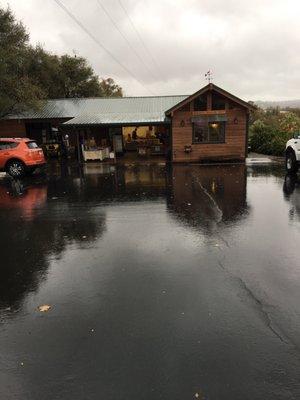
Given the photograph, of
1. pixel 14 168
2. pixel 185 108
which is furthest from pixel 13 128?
pixel 185 108

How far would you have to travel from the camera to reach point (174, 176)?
59.0ft

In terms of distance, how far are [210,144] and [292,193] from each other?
11799 millimetres

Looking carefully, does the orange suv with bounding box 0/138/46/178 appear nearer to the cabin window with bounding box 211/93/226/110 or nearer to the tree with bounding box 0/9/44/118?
the tree with bounding box 0/9/44/118

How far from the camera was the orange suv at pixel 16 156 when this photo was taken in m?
Result: 18.7

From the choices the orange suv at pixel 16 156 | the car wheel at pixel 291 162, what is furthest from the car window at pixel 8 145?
the car wheel at pixel 291 162

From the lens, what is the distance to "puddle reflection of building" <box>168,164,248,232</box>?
986 centimetres

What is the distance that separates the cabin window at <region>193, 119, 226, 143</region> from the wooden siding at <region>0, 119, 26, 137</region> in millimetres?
14275

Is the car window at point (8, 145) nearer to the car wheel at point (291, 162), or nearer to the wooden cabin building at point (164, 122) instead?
the wooden cabin building at point (164, 122)

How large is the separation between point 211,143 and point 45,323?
20.7 meters

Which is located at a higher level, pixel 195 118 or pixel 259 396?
pixel 195 118

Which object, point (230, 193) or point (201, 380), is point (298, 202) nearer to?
point (230, 193)

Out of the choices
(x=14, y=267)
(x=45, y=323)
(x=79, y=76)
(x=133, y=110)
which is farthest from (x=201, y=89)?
(x=79, y=76)

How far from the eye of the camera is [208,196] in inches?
499

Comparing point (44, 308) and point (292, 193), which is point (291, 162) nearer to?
point (292, 193)
